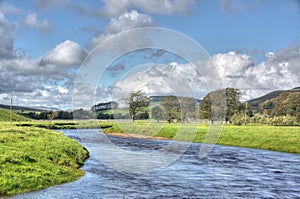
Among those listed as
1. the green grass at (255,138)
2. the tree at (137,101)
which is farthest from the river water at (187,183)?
the tree at (137,101)

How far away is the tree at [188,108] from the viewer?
14045 centimetres

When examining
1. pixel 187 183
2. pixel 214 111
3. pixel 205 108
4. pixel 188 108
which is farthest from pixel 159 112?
pixel 187 183

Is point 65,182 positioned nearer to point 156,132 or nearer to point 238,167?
point 238,167

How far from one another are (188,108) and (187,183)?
4649 inches

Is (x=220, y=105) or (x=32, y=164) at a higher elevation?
(x=220, y=105)

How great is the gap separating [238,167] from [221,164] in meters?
2.49

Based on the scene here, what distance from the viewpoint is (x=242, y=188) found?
25.6 metres

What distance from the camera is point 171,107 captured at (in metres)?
139

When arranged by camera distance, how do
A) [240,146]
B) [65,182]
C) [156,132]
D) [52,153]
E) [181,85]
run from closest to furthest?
[65,182], [52,153], [181,85], [240,146], [156,132]

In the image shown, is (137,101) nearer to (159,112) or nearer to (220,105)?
(159,112)

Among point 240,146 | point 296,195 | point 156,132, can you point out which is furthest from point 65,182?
point 156,132

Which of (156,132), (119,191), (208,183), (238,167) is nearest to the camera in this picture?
(119,191)

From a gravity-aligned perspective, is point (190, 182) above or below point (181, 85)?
below

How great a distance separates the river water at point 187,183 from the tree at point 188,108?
336 feet
